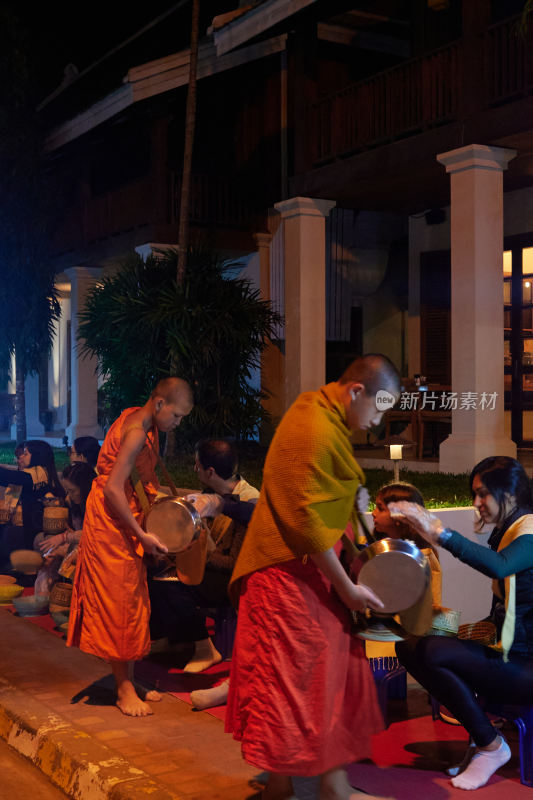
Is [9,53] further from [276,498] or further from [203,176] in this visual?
[276,498]

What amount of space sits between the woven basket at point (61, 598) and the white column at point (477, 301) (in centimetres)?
560

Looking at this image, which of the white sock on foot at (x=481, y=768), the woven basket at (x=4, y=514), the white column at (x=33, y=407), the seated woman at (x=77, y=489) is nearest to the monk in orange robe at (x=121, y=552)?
the white sock on foot at (x=481, y=768)

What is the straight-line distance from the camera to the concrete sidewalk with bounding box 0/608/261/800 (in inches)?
152

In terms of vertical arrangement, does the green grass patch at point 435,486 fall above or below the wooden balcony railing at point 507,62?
below

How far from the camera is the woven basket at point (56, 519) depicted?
7.65 metres

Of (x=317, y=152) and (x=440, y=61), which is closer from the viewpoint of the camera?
(x=440, y=61)

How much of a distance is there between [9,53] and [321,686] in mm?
18221

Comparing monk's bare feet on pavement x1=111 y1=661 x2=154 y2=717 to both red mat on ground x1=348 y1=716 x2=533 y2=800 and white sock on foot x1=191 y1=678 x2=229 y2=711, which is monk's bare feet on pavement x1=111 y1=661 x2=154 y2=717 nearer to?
white sock on foot x1=191 y1=678 x2=229 y2=711

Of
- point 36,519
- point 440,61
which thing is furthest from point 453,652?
point 440,61

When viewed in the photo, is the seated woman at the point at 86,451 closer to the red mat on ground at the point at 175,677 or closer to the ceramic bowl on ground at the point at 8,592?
the ceramic bowl on ground at the point at 8,592

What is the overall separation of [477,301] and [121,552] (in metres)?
7.21

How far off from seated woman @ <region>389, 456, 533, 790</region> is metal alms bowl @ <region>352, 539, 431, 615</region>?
356 millimetres

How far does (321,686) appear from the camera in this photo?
3297mm

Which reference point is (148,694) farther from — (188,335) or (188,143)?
(188,143)
